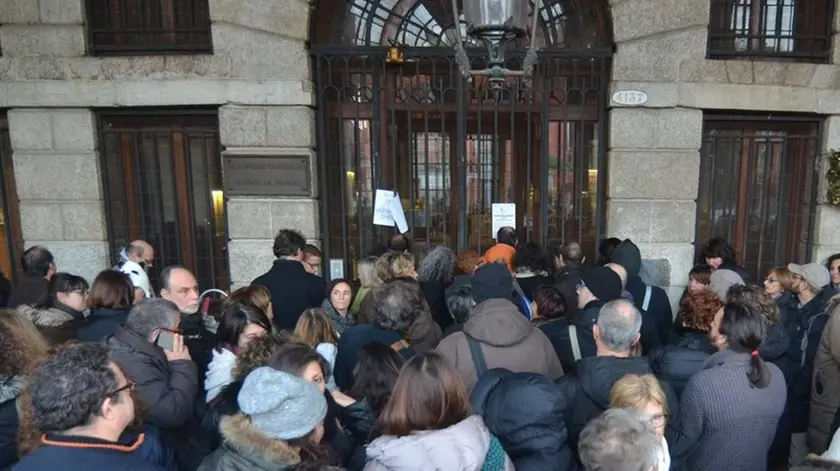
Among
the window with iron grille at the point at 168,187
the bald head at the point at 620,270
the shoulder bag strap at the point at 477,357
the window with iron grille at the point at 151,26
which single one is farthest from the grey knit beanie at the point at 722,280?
the window with iron grille at the point at 151,26

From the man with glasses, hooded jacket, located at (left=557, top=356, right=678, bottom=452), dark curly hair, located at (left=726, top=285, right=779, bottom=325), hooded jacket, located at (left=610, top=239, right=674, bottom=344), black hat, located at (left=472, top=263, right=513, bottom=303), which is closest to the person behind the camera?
the man with glasses

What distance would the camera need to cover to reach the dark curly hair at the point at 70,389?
1.60 metres

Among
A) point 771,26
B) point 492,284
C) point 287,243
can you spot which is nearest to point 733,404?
point 492,284

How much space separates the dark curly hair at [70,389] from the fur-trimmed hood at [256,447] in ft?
1.33

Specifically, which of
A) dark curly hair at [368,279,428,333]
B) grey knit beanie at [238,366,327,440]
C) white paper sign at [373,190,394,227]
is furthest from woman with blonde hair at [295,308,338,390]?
white paper sign at [373,190,394,227]

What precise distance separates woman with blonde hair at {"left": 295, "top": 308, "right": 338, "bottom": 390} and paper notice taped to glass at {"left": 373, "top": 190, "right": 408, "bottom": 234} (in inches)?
119

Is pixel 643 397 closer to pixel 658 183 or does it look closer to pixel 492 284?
pixel 492 284

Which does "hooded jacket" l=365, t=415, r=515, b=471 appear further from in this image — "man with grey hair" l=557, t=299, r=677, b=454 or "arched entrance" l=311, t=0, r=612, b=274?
"arched entrance" l=311, t=0, r=612, b=274

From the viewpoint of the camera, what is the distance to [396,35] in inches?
247

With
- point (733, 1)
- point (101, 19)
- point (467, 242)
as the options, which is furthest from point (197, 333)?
point (733, 1)

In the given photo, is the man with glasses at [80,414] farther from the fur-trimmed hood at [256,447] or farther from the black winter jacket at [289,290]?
the black winter jacket at [289,290]

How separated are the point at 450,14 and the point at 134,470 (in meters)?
6.03

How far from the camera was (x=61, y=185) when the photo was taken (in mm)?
5812

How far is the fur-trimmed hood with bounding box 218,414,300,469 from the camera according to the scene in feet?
5.65
